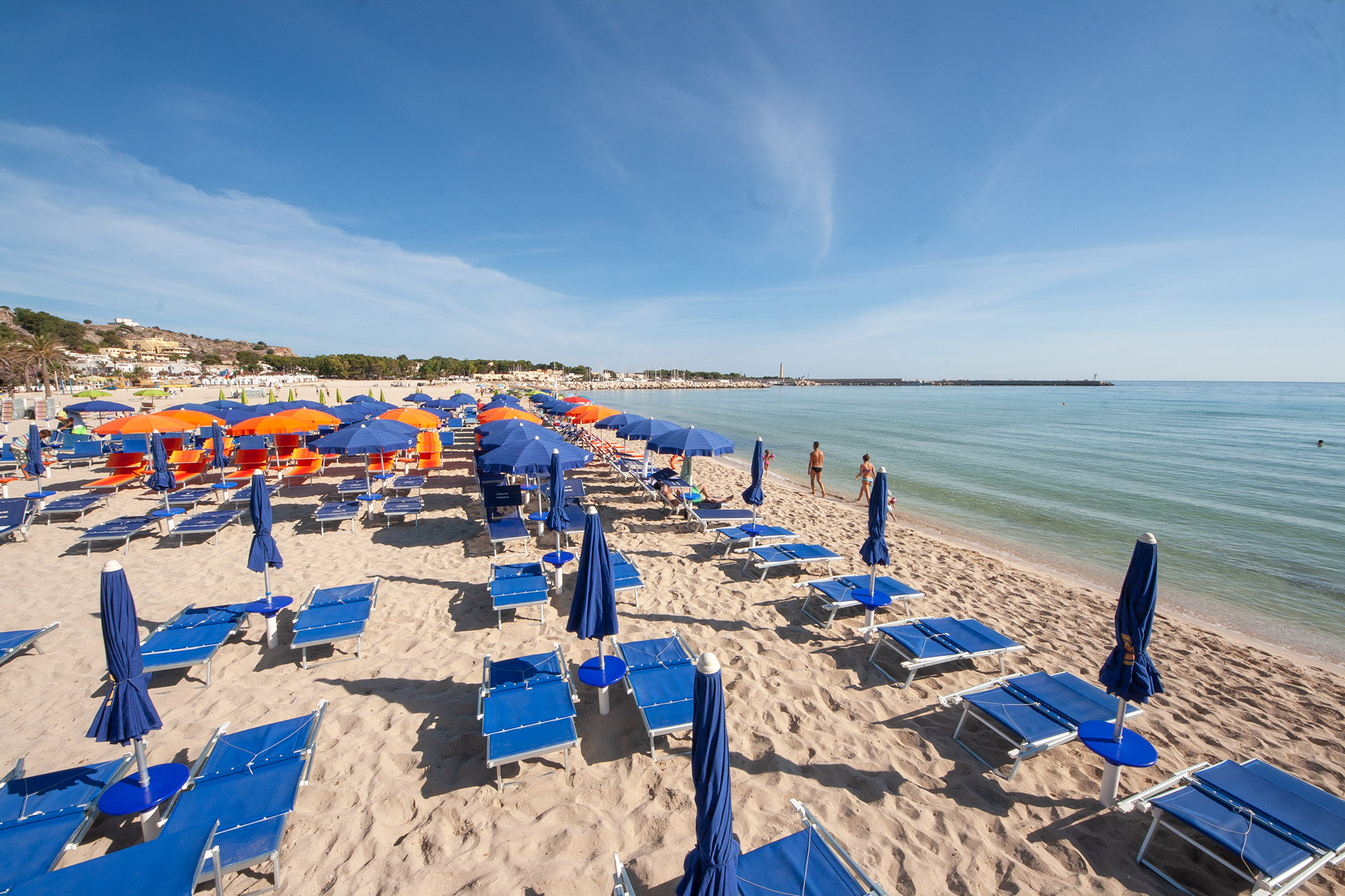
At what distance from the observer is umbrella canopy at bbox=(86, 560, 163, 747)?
3.29 meters

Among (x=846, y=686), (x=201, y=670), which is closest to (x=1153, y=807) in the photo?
(x=846, y=686)

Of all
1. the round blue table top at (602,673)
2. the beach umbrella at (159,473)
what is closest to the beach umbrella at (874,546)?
the round blue table top at (602,673)

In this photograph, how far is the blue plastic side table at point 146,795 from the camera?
321 centimetres

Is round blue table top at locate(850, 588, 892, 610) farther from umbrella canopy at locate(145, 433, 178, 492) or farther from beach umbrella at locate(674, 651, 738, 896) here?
umbrella canopy at locate(145, 433, 178, 492)

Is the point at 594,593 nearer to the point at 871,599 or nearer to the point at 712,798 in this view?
the point at 712,798

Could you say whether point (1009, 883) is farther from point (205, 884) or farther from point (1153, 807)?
point (205, 884)

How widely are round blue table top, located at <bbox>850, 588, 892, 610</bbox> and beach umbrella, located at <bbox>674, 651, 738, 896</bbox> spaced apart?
439 centimetres

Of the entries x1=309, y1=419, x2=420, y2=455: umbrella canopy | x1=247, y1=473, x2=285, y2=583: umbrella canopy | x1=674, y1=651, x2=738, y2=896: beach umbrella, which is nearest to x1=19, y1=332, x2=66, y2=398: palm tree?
x1=309, y1=419, x2=420, y2=455: umbrella canopy

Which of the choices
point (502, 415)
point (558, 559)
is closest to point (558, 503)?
point (558, 559)

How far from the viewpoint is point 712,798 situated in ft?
8.48

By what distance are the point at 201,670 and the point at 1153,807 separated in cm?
881

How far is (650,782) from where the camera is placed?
13.8 ft

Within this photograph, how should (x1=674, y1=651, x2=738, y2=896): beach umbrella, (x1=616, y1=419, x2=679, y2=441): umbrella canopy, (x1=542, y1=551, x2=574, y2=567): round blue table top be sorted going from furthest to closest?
(x1=616, y1=419, x2=679, y2=441): umbrella canopy → (x1=542, y1=551, x2=574, y2=567): round blue table top → (x1=674, y1=651, x2=738, y2=896): beach umbrella

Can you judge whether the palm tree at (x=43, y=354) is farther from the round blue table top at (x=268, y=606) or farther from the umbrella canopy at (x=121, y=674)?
the umbrella canopy at (x=121, y=674)
